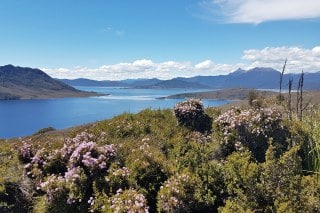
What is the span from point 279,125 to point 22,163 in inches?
214

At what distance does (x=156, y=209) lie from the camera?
6.18 meters

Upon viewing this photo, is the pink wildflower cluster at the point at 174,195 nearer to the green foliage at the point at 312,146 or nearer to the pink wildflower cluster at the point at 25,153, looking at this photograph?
the green foliage at the point at 312,146

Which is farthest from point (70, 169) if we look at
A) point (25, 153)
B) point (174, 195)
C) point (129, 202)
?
point (174, 195)

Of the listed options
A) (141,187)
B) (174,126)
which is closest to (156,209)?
(141,187)

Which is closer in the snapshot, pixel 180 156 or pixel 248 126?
pixel 180 156

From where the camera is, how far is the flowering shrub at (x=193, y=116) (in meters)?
11.2

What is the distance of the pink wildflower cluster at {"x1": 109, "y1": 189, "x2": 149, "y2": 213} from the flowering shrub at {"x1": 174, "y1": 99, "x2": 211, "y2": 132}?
211 inches

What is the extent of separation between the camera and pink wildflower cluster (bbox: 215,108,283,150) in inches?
321

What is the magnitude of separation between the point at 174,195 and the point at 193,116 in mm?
5475

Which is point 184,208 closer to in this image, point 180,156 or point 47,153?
point 180,156

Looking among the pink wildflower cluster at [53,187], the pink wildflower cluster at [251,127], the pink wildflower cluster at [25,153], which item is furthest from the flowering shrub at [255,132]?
the pink wildflower cluster at [25,153]

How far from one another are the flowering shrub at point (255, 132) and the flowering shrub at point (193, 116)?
2.56 meters

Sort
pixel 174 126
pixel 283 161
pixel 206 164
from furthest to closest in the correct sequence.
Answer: pixel 174 126 → pixel 206 164 → pixel 283 161

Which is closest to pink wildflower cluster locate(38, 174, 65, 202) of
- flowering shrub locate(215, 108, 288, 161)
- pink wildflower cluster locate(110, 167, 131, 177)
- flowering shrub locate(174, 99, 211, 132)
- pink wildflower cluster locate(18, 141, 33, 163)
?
pink wildflower cluster locate(110, 167, 131, 177)
